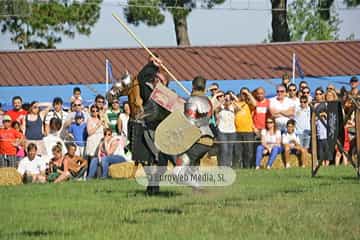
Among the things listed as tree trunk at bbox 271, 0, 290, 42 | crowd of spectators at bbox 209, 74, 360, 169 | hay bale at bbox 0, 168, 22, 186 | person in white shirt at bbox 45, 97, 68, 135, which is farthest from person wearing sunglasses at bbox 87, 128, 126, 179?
tree trunk at bbox 271, 0, 290, 42

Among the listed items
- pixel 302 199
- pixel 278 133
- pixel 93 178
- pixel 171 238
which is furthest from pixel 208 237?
pixel 278 133

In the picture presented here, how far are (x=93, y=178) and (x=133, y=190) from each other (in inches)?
166

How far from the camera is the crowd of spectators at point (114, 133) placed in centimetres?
1944

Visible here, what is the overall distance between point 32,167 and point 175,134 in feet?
19.2

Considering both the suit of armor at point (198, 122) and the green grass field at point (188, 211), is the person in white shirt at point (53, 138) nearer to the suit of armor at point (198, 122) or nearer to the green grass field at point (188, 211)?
the green grass field at point (188, 211)

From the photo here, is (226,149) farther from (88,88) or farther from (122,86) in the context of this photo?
(88,88)

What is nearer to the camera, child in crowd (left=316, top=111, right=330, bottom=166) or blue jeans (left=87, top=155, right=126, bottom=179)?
child in crowd (left=316, top=111, right=330, bottom=166)

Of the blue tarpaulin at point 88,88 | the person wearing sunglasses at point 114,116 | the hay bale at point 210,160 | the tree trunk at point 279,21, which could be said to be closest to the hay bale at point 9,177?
the person wearing sunglasses at point 114,116

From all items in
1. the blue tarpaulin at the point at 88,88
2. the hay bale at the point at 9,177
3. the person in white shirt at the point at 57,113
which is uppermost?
the blue tarpaulin at the point at 88,88

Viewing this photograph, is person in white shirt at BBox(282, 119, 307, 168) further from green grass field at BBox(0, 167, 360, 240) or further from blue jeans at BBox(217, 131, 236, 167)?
green grass field at BBox(0, 167, 360, 240)

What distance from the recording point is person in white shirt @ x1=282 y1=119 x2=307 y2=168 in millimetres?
21219

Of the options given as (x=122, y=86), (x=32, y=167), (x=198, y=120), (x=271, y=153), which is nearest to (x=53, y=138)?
(x=32, y=167)

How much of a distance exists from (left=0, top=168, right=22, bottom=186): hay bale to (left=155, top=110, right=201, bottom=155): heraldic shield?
526 centimetres

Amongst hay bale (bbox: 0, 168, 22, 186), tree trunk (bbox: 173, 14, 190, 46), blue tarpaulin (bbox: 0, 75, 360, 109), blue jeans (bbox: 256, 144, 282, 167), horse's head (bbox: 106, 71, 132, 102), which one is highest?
tree trunk (bbox: 173, 14, 190, 46)
